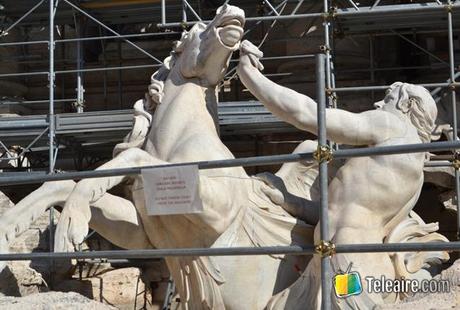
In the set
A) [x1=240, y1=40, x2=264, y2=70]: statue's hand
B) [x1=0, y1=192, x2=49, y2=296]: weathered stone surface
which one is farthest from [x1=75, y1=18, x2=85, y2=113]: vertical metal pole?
[x1=240, y1=40, x2=264, y2=70]: statue's hand

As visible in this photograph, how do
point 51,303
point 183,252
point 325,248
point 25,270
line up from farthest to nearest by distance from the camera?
point 25,270
point 51,303
point 183,252
point 325,248

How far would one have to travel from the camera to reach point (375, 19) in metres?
10.5

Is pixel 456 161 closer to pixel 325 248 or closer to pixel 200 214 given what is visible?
pixel 200 214

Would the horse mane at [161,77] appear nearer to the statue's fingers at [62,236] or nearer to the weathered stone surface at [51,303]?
the statue's fingers at [62,236]

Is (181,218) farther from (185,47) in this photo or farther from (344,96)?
(344,96)

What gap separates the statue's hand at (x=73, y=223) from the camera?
5.38 metres

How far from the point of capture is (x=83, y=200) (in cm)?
559

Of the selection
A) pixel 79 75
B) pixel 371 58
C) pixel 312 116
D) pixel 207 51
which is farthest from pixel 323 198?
pixel 79 75

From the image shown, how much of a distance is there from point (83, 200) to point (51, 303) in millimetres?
582

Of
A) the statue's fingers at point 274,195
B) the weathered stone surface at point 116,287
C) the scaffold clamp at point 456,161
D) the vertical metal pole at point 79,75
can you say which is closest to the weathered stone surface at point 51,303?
the statue's fingers at point 274,195

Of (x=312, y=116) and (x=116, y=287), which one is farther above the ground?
(x=312, y=116)

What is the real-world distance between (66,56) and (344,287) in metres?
9.08

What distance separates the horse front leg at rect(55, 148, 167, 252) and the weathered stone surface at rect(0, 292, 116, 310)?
0.89ft

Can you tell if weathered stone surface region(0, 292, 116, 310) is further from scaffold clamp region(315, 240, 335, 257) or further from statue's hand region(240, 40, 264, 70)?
statue's hand region(240, 40, 264, 70)
